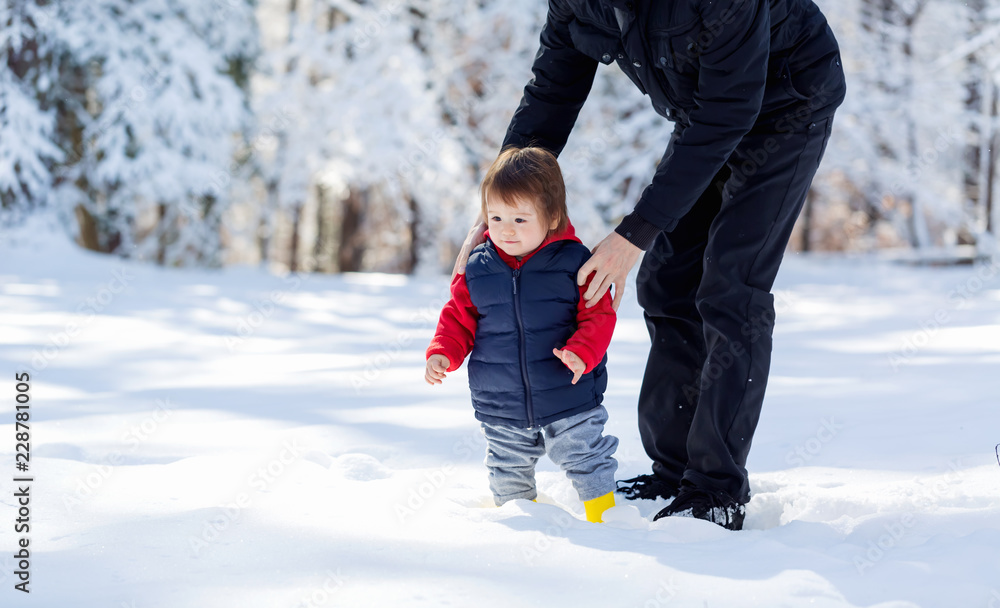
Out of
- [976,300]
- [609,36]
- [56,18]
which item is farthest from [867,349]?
[56,18]

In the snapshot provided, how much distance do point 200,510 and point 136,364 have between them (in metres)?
2.47

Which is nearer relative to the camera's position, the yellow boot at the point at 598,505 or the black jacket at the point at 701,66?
the black jacket at the point at 701,66

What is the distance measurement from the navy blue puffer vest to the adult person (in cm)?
9

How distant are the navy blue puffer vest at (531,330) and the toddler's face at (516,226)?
0.04 meters

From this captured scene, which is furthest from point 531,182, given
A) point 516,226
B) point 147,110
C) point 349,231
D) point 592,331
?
point 349,231

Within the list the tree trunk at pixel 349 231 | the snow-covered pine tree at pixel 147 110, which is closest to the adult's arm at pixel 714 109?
the snow-covered pine tree at pixel 147 110

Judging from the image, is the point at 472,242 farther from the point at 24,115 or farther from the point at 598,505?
the point at 24,115

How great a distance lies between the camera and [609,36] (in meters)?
1.96

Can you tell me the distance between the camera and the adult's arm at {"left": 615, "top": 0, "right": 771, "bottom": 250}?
171 centimetres

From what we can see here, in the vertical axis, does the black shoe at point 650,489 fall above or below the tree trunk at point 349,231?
above

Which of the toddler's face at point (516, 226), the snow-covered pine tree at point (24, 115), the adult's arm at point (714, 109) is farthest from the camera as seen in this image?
the snow-covered pine tree at point (24, 115)

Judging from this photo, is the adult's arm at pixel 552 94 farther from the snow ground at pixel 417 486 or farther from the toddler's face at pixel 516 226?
the snow ground at pixel 417 486

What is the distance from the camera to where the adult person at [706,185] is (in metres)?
1.76

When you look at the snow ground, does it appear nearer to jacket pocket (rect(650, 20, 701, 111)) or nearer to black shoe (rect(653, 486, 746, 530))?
black shoe (rect(653, 486, 746, 530))
